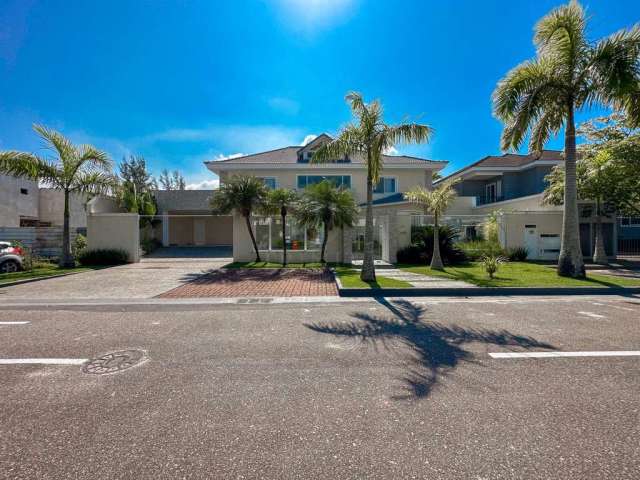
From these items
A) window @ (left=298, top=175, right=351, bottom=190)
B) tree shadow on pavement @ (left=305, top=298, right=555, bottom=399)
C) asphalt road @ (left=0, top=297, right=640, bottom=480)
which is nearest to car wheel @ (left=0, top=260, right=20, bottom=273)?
asphalt road @ (left=0, top=297, right=640, bottom=480)

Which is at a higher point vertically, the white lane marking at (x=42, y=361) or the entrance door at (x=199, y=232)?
the entrance door at (x=199, y=232)

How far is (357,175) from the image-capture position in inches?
952

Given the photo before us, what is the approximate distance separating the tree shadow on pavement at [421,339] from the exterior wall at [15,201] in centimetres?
2623

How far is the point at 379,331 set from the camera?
5.27 m

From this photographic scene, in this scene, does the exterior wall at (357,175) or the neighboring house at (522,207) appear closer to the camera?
the neighboring house at (522,207)

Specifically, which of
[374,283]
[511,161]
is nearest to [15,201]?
[374,283]

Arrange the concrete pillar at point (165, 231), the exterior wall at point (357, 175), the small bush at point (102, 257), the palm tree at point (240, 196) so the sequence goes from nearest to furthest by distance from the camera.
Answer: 1. the palm tree at point (240, 196)
2. the small bush at point (102, 257)
3. the exterior wall at point (357, 175)
4. the concrete pillar at point (165, 231)

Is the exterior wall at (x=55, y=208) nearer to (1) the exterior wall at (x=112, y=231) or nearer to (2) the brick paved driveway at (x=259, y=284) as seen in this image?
(1) the exterior wall at (x=112, y=231)

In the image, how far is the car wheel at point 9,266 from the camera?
1254 centimetres

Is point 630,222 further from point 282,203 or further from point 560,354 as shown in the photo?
point 560,354

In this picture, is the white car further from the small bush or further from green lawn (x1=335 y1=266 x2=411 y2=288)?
green lawn (x1=335 y1=266 x2=411 y2=288)

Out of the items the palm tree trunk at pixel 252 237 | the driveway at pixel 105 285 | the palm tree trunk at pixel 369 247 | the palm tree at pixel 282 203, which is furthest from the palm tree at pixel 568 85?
the driveway at pixel 105 285

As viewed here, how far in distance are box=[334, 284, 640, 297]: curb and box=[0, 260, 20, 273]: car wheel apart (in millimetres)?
14232

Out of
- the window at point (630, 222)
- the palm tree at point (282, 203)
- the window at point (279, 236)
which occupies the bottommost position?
the window at point (279, 236)
